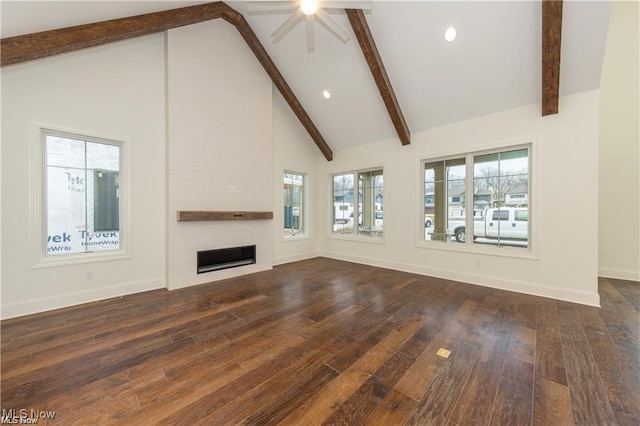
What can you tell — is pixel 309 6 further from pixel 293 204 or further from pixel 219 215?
pixel 293 204

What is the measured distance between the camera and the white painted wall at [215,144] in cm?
400

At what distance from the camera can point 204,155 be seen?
4320mm

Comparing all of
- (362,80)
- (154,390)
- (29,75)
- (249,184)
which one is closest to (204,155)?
(249,184)

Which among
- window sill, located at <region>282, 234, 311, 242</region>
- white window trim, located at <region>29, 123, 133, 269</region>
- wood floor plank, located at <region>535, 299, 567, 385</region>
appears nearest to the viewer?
wood floor plank, located at <region>535, 299, 567, 385</region>

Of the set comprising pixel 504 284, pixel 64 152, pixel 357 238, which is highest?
pixel 64 152

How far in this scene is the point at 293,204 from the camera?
249 inches

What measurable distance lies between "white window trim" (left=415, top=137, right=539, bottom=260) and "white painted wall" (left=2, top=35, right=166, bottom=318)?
4.69 metres

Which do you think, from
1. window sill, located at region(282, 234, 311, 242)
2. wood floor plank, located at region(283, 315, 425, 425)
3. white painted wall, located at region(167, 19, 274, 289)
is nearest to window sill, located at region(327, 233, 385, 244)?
window sill, located at region(282, 234, 311, 242)

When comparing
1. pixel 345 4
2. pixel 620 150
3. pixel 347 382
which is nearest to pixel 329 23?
pixel 345 4

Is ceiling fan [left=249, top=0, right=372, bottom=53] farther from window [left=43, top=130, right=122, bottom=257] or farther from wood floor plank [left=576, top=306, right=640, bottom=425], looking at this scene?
wood floor plank [left=576, top=306, right=640, bottom=425]

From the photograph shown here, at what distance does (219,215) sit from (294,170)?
2372 mm

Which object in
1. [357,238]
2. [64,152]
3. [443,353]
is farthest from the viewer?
[357,238]

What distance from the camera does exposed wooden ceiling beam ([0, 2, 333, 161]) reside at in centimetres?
265

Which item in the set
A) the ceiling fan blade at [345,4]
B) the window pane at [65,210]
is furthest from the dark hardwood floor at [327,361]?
the ceiling fan blade at [345,4]
